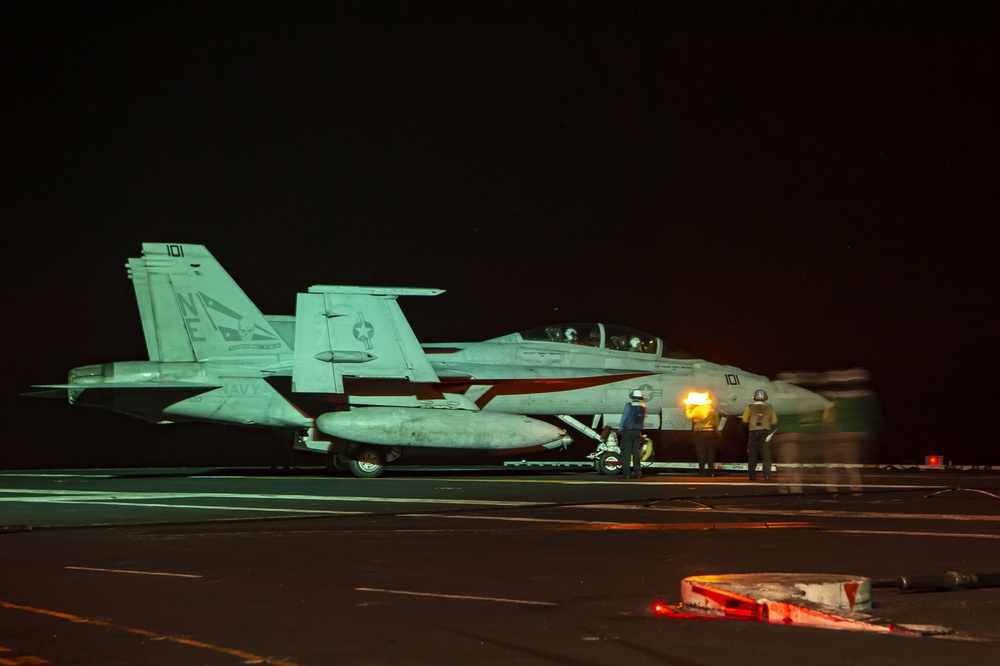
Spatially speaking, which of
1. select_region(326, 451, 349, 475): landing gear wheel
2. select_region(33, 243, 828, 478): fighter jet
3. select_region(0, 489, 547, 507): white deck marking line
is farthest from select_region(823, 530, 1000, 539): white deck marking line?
select_region(326, 451, 349, 475): landing gear wheel

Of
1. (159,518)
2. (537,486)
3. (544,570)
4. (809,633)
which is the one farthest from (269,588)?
(537,486)

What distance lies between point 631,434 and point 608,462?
221 cm

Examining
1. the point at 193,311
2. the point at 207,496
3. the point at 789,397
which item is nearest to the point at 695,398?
the point at 789,397

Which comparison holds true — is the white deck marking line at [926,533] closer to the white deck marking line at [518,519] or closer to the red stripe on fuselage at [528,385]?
the white deck marking line at [518,519]

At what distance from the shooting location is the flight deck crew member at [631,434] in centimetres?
2103

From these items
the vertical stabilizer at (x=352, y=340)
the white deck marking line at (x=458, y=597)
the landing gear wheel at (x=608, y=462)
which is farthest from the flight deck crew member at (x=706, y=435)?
the white deck marking line at (x=458, y=597)

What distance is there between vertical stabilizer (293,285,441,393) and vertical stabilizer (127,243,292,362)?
215 centimetres

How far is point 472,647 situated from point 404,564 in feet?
11.0

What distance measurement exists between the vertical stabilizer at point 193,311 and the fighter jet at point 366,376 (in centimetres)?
3

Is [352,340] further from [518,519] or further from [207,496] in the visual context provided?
[518,519]

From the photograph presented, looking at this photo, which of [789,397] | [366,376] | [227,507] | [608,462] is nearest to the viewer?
[227,507]

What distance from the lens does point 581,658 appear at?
5395mm

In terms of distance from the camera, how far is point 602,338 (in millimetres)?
25578

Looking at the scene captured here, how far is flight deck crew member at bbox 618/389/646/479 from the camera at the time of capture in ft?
69.0
